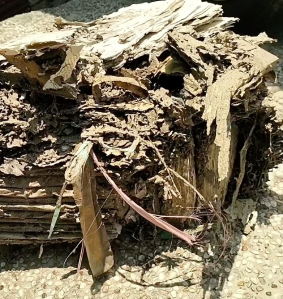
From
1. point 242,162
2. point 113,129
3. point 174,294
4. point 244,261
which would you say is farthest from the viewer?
point 242,162

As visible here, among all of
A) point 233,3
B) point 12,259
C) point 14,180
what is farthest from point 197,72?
point 233,3

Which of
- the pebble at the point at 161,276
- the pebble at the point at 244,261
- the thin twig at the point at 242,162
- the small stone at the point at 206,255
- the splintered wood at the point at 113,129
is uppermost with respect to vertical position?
the splintered wood at the point at 113,129

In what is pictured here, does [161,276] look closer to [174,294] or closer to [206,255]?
[174,294]

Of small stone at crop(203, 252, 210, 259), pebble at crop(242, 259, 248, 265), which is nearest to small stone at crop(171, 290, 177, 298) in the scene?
small stone at crop(203, 252, 210, 259)

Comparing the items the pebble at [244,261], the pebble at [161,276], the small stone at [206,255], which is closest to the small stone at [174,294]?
the pebble at [161,276]

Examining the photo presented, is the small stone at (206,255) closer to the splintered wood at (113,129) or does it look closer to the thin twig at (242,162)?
the splintered wood at (113,129)

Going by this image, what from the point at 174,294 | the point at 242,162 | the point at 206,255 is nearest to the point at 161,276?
the point at 174,294

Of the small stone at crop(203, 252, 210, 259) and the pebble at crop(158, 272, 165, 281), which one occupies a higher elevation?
the small stone at crop(203, 252, 210, 259)

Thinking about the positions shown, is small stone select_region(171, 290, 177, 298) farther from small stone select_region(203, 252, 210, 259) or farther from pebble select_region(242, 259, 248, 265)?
pebble select_region(242, 259, 248, 265)

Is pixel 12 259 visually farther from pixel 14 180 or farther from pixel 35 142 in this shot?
pixel 35 142

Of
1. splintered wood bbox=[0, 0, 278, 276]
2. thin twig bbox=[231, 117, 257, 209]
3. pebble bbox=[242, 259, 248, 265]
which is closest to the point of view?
splintered wood bbox=[0, 0, 278, 276]
